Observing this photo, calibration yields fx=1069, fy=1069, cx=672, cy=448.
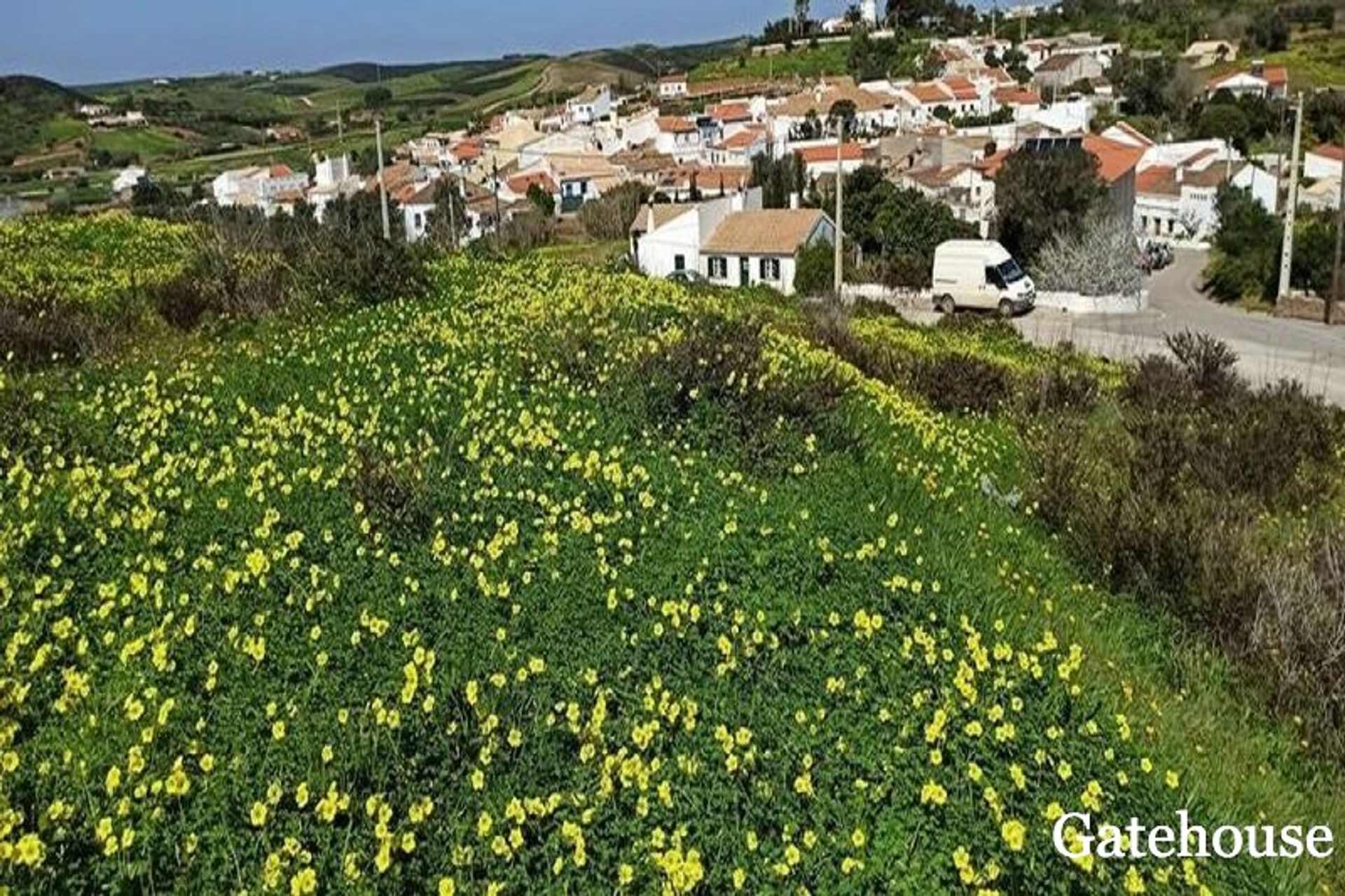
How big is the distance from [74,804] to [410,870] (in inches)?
50.4

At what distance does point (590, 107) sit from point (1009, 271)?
9200 cm

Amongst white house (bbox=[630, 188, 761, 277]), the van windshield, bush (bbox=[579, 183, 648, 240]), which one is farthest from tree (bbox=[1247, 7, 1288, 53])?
the van windshield

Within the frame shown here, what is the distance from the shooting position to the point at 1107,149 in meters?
49.4

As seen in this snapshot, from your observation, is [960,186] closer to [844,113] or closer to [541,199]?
[541,199]

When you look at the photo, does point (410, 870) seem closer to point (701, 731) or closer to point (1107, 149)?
point (701, 731)

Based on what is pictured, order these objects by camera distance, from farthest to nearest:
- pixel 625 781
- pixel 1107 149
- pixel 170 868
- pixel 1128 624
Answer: pixel 1107 149, pixel 1128 624, pixel 625 781, pixel 170 868

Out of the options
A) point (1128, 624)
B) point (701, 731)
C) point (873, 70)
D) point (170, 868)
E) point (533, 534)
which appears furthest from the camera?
point (873, 70)

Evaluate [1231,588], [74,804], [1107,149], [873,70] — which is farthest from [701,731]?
[873,70]

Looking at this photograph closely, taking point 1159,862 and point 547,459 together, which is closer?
point 1159,862

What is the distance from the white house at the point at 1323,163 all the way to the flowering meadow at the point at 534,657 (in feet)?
202

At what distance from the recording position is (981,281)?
31.0 m

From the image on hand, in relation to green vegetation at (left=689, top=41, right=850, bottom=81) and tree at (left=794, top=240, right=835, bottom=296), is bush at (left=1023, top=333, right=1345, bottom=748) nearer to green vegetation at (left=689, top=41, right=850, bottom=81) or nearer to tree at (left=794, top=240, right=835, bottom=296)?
tree at (left=794, top=240, right=835, bottom=296)

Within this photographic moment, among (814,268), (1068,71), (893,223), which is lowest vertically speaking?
(814,268)

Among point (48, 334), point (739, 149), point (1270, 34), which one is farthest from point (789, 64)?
point (48, 334)
